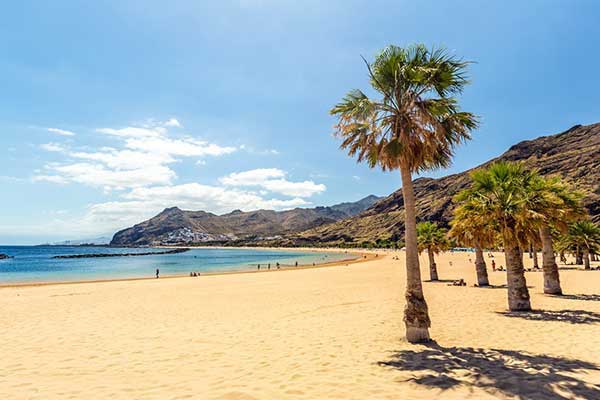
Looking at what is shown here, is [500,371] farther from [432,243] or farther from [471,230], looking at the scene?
[432,243]

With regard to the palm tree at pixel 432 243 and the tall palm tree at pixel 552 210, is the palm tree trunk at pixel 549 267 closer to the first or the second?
the tall palm tree at pixel 552 210

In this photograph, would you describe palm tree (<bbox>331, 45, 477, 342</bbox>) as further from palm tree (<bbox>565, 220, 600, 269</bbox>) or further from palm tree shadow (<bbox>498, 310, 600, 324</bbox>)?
palm tree (<bbox>565, 220, 600, 269</bbox>)

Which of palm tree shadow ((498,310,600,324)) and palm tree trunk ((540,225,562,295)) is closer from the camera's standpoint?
palm tree shadow ((498,310,600,324))

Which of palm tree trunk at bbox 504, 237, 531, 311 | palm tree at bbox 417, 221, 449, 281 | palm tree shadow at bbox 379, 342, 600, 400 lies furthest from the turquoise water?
palm tree shadow at bbox 379, 342, 600, 400

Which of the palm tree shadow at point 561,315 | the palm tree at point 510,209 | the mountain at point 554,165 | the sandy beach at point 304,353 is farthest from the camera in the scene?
the mountain at point 554,165

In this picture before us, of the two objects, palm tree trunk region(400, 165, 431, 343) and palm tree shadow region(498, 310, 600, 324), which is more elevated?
palm tree trunk region(400, 165, 431, 343)

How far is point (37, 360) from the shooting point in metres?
9.07

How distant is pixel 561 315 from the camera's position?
13.2 metres

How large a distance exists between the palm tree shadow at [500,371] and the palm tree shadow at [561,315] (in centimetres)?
522

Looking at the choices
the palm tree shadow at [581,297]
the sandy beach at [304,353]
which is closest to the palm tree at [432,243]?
the palm tree shadow at [581,297]

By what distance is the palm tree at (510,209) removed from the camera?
45.0 ft

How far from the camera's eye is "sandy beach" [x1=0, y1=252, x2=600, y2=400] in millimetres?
6641

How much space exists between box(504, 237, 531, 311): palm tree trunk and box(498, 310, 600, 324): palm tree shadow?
328 mm

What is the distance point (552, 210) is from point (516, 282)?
3.32 m
